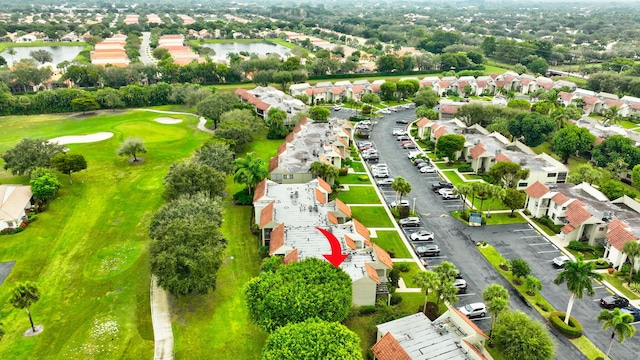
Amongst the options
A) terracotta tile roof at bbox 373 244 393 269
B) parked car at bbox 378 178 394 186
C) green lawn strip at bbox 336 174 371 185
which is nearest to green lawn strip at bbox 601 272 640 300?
terracotta tile roof at bbox 373 244 393 269

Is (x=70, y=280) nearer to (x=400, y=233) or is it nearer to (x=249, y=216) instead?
(x=249, y=216)

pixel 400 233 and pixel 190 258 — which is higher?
pixel 190 258

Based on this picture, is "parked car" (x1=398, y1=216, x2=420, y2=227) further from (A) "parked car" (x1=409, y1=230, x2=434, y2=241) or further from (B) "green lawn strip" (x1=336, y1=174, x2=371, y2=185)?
(B) "green lawn strip" (x1=336, y1=174, x2=371, y2=185)

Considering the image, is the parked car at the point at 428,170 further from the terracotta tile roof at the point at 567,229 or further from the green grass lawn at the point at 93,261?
the green grass lawn at the point at 93,261

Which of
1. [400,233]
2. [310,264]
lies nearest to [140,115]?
[400,233]

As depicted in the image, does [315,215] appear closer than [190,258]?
No

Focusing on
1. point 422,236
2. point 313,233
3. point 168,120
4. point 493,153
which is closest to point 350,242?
point 313,233

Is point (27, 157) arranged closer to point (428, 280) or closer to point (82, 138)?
point (82, 138)
